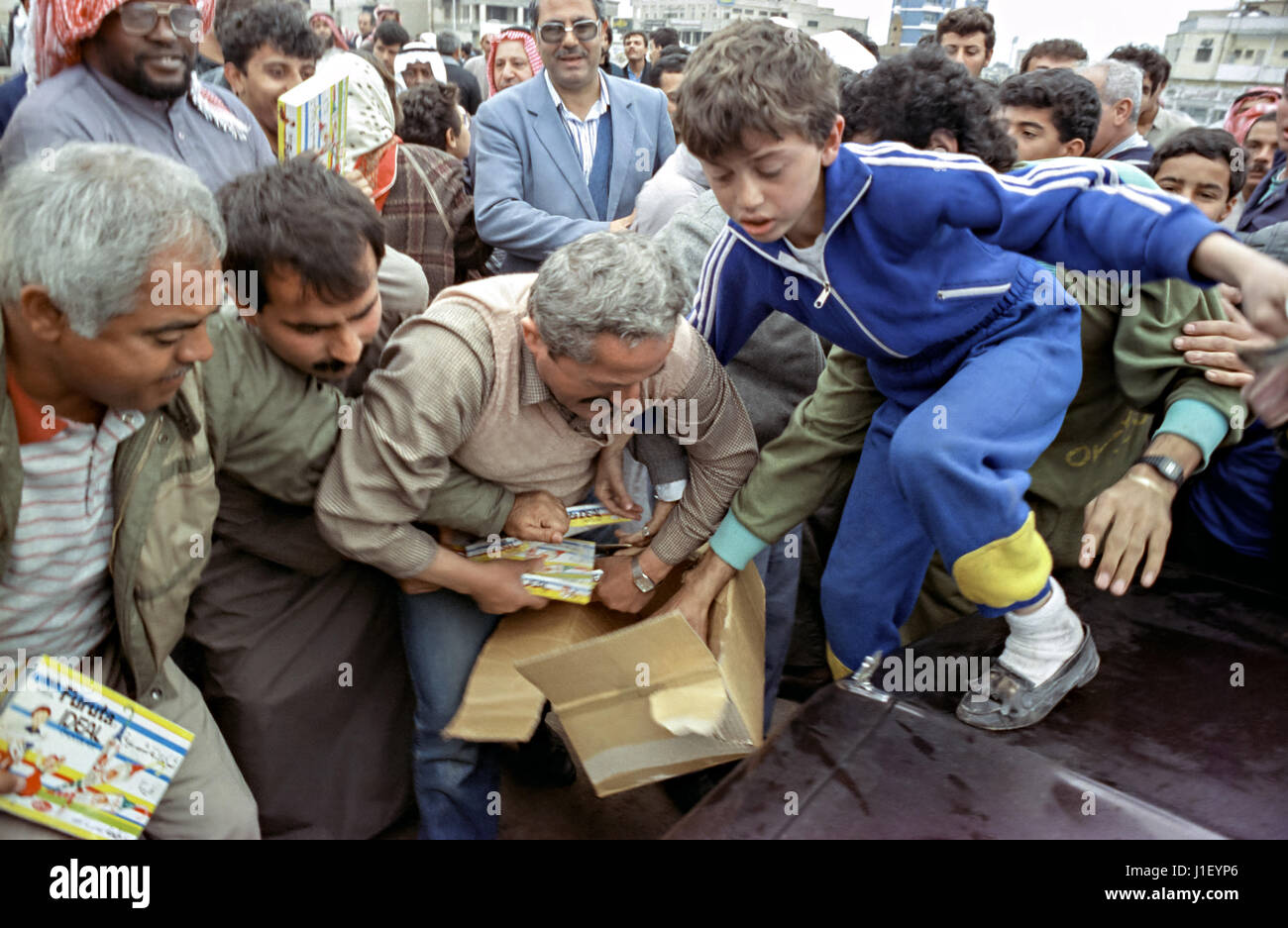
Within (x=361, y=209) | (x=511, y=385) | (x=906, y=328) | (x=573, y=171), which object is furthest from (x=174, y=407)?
(x=573, y=171)

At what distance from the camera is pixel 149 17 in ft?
7.13

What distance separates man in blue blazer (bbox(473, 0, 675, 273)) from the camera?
3.15 meters

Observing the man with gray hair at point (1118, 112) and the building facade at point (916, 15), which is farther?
the building facade at point (916, 15)

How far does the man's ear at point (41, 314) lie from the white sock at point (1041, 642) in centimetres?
165

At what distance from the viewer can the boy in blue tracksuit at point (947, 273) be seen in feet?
5.18

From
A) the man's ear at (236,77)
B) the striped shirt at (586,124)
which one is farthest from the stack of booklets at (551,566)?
the man's ear at (236,77)

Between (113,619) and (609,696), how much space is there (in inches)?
35.2

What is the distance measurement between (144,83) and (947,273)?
1949 millimetres

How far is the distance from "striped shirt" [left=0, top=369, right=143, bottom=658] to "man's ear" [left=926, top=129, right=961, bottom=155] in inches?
73.6

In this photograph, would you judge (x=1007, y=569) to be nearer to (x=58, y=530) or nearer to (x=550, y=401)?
(x=550, y=401)

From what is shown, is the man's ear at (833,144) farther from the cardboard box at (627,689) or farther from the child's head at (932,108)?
the cardboard box at (627,689)

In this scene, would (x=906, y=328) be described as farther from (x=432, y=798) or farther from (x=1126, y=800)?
(x=432, y=798)

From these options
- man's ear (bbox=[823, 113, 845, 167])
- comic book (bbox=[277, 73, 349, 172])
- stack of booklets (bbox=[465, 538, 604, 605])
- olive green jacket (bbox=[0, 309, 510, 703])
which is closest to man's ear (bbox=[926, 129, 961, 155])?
man's ear (bbox=[823, 113, 845, 167])

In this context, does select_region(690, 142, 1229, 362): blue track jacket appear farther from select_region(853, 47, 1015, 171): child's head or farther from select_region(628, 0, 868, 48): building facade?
select_region(628, 0, 868, 48): building facade
